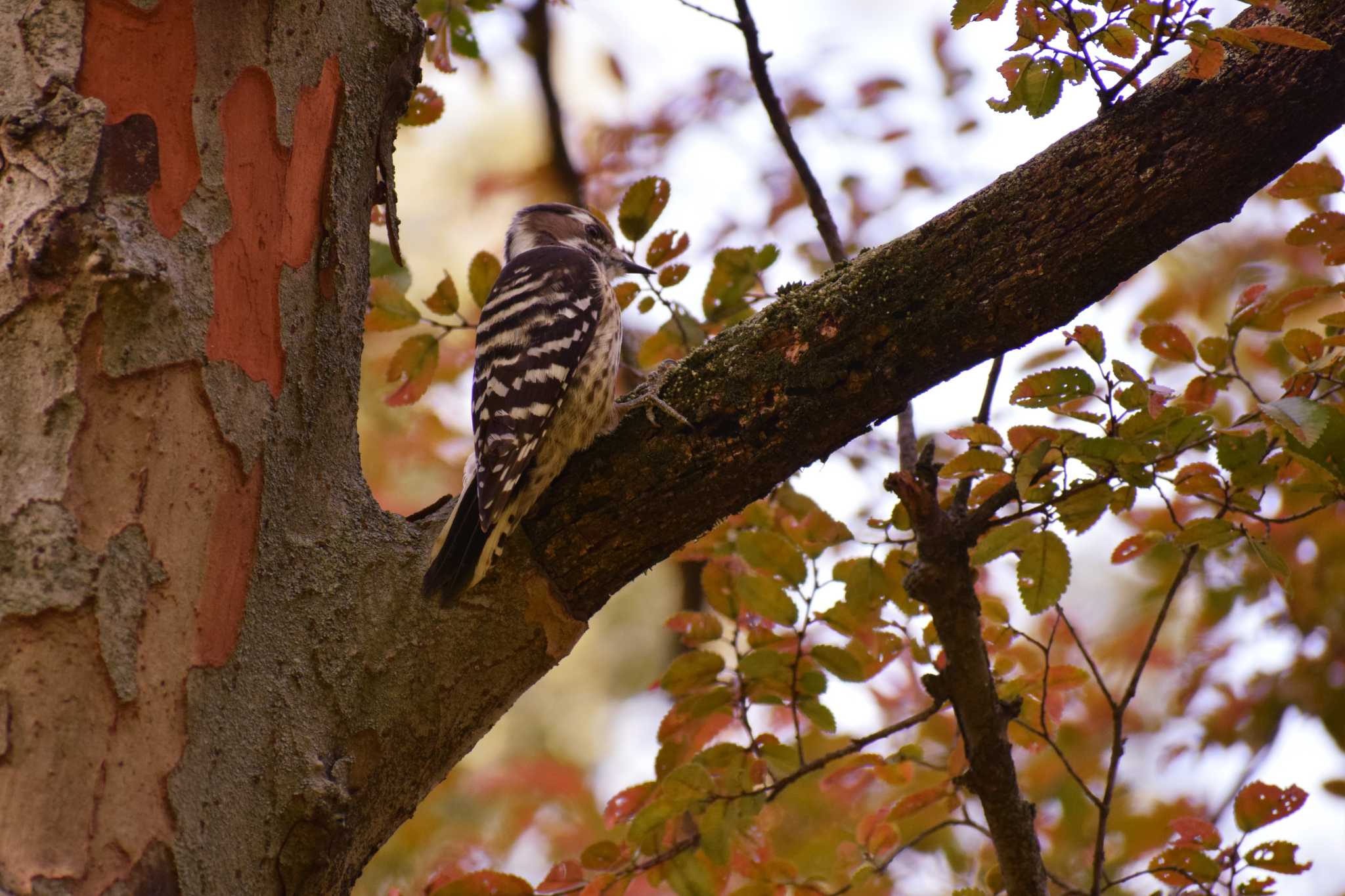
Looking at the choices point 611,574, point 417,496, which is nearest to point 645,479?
point 611,574

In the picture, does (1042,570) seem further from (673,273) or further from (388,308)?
(388,308)

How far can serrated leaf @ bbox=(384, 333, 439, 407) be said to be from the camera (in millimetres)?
3773

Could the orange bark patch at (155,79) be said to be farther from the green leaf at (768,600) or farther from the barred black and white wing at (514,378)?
the green leaf at (768,600)

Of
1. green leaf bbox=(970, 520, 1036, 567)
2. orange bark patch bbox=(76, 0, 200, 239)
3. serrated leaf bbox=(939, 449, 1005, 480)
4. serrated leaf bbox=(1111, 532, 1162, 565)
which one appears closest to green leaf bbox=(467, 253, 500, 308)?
orange bark patch bbox=(76, 0, 200, 239)

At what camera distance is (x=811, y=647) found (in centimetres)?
323

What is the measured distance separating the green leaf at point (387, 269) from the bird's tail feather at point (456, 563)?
1.31 meters

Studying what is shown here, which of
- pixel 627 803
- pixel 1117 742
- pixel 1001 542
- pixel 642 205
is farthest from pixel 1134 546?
pixel 642 205

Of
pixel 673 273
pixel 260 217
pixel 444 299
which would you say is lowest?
pixel 260 217

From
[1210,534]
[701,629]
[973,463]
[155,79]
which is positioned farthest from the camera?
[701,629]

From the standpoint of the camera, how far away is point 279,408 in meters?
2.44

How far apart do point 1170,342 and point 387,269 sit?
241 cm

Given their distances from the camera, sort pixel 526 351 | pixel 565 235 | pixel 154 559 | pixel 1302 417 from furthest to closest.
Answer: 1. pixel 565 235
2. pixel 526 351
3. pixel 1302 417
4. pixel 154 559

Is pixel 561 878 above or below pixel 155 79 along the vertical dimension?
below

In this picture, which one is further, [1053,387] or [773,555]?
[773,555]
